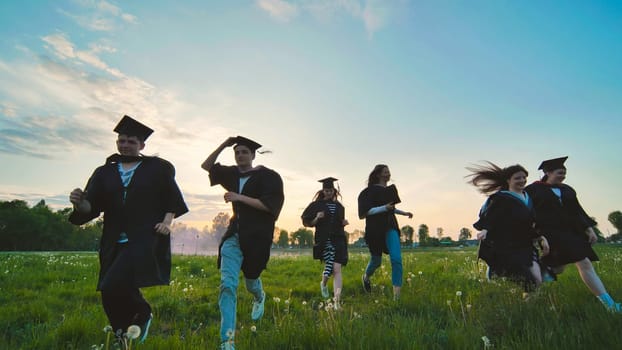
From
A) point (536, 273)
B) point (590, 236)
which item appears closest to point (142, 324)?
point (536, 273)

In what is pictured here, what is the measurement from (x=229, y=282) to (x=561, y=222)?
18.1 feet

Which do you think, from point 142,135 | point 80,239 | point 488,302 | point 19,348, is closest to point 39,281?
point 19,348

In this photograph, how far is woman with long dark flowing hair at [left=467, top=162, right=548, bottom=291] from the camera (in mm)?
5949

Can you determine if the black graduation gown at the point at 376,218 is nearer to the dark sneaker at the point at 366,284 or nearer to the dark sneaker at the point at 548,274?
the dark sneaker at the point at 366,284

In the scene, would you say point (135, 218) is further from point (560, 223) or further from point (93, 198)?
point (560, 223)

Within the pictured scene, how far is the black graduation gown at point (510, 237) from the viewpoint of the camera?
19.6 ft

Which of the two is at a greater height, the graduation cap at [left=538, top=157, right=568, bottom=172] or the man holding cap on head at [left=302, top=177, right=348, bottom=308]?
the graduation cap at [left=538, top=157, right=568, bottom=172]

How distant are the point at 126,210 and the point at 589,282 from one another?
6.66 m

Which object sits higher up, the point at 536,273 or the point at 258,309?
the point at 536,273

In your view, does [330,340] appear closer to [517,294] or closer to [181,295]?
[517,294]

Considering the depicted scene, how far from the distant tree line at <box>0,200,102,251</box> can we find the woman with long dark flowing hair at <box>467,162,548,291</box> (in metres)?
105

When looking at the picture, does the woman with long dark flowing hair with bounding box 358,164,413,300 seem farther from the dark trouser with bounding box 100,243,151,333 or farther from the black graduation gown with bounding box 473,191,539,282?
the dark trouser with bounding box 100,243,151,333

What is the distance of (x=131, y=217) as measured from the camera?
4.38 meters

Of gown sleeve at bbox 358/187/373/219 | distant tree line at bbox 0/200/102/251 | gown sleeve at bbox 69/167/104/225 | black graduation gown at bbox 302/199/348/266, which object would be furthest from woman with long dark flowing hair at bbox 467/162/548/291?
distant tree line at bbox 0/200/102/251
